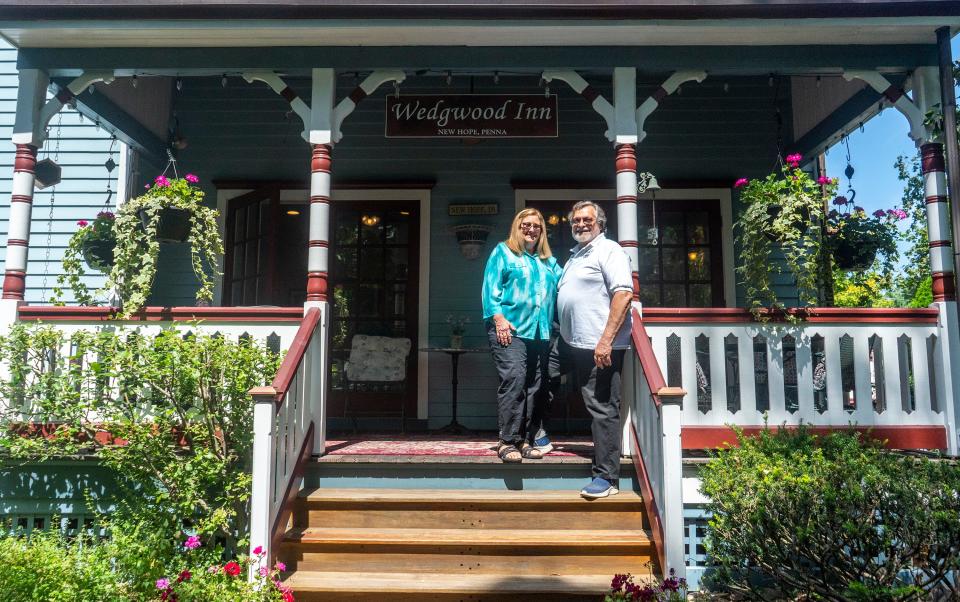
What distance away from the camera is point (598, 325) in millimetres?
4148

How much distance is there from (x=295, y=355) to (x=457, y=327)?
2.63 meters

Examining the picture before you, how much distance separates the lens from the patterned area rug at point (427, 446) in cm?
462

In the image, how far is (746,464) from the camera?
392 cm

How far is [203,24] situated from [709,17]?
342 centimetres

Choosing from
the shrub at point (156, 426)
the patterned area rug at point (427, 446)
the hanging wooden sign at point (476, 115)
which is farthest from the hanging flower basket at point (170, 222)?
the patterned area rug at point (427, 446)

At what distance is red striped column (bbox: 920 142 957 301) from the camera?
468cm

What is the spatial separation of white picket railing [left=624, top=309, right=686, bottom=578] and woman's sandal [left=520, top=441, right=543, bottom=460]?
59 cm

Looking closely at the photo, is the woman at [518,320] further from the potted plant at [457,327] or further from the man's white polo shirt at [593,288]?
the potted plant at [457,327]

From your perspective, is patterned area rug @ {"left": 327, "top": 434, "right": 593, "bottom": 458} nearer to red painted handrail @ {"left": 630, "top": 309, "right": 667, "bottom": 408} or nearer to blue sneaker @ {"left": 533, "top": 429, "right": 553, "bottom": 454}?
blue sneaker @ {"left": 533, "top": 429, "right": 553, "bottom": 454}

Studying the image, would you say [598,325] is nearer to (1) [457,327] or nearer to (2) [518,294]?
(2) [518,294]

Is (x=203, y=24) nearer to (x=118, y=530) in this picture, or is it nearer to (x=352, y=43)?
(x=352, y=43)

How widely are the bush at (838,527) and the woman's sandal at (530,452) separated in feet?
3.33

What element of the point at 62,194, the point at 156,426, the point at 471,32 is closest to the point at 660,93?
the point at 471,32

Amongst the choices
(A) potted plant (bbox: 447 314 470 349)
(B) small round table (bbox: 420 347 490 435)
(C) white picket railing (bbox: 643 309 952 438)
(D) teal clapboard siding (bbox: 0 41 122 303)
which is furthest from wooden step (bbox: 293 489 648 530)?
(D) teal clapboard siding (bbox: 0 41 122 303)
